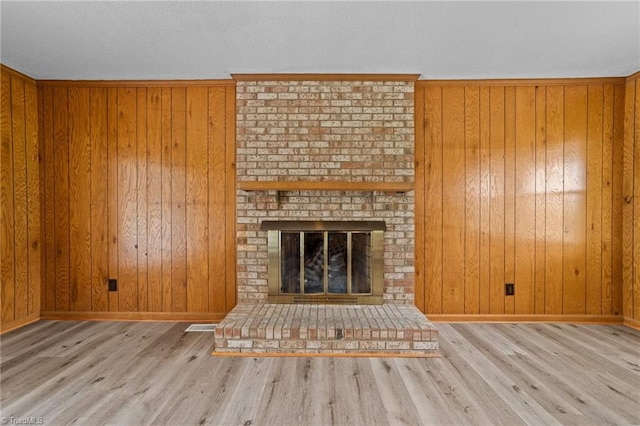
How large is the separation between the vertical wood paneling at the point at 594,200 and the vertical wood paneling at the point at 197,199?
372 cm

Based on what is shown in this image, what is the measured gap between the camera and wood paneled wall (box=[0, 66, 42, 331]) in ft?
10.2

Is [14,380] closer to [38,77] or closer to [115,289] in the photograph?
[115,289]

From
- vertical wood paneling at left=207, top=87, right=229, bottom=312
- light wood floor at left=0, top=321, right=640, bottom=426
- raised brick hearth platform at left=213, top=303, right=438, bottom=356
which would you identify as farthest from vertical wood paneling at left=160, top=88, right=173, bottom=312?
raised brick hearth platform at left=213, top=303, right=438, bottom=356

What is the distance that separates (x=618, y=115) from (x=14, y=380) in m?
5.33

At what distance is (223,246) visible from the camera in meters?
3.46

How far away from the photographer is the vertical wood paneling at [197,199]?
11.3 feet

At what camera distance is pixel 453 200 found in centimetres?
343

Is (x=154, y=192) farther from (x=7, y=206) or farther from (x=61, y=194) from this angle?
(x=7, y=206)

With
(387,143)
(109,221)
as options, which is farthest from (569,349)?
(109,221)

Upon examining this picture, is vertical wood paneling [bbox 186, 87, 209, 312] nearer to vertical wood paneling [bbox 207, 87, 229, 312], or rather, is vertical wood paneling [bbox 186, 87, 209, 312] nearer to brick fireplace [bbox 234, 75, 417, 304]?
vertical wood paneling [bbox 207, 87, 229, 312]

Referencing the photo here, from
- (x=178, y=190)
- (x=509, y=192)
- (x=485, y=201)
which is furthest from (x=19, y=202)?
(x=509, y=192)

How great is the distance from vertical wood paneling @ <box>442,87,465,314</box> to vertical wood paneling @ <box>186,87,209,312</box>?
234 cm

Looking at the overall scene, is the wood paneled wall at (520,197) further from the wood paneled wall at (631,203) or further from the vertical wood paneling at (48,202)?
the vertical wood paneling at (48,202)

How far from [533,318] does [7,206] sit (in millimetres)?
4985
